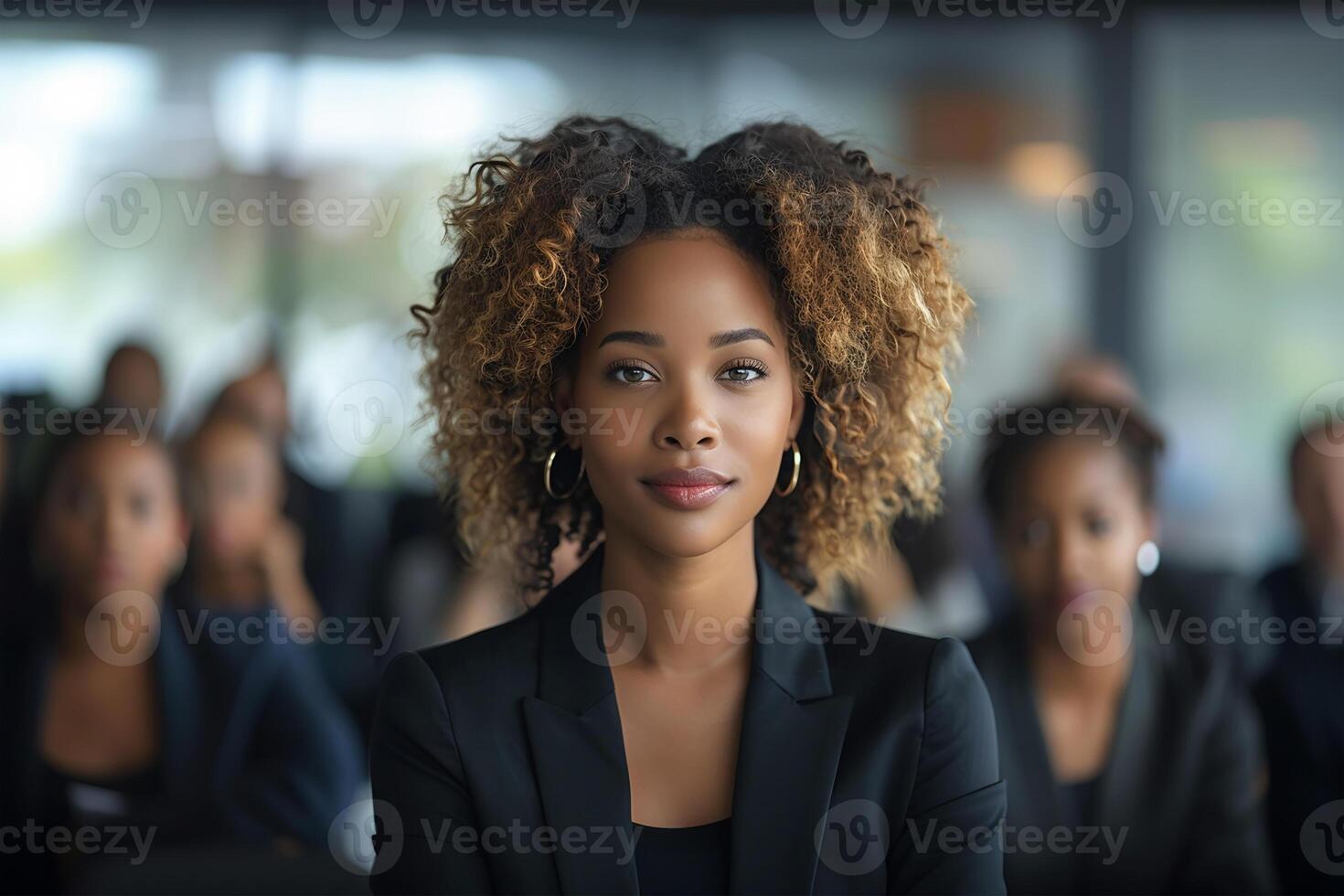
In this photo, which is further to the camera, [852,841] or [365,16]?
[365,16]

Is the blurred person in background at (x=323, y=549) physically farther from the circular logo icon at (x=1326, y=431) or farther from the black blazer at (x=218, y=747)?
the circular logo icon at (x=1326, y=431)

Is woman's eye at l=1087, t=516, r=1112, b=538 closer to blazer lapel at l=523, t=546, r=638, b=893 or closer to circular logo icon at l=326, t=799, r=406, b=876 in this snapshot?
blazer lapel at l=523, t=546, r=638, b=893

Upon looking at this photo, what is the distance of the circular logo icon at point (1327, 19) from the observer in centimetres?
533

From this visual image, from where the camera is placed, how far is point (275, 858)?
2.68 metres

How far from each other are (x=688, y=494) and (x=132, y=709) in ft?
6.95

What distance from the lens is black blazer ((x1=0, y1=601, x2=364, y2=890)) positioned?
293 cm

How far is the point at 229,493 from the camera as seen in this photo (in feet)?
11.6

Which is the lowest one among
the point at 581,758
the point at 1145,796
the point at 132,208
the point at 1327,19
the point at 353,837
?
the point at 353,837

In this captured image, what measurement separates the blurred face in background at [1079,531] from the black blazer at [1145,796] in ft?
0.32

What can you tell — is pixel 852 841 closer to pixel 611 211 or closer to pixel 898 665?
pixel 898 665

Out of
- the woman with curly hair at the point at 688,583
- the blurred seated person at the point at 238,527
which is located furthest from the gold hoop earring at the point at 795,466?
the blurred seated person at the point at 238,527

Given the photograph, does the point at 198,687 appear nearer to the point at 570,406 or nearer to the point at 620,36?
the point at 570,406

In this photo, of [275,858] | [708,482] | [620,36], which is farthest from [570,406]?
[620,36]

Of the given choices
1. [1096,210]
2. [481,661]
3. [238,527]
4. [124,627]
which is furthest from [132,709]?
[1096,210]
